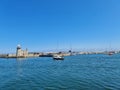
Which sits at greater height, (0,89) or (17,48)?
(17,48)

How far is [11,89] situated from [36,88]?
3.58 meters

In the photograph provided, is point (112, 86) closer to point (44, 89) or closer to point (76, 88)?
point (76, 88)

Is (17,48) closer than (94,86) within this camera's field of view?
No

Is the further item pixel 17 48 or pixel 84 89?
pixel 17 48

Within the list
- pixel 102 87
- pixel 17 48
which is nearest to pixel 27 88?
pixel 102 87

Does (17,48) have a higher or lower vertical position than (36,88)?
higher

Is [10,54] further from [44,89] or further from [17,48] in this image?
[44,89]

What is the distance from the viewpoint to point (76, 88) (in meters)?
25.8

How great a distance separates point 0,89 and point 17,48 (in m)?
155

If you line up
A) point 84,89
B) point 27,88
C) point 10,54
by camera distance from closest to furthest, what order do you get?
point 84,89 → point 27,88 → point 10,54

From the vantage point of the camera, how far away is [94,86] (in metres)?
26.5

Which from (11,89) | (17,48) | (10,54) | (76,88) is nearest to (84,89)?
(76,88)

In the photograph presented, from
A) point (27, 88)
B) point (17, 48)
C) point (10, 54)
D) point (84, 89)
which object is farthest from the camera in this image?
point (10, 54)

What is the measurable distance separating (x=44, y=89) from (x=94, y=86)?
7.23 m
